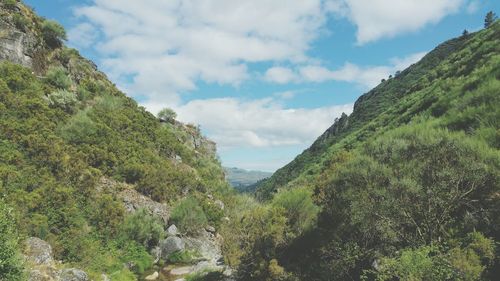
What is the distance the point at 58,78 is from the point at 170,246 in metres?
18.7

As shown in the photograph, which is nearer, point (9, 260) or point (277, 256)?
point (9, 260)

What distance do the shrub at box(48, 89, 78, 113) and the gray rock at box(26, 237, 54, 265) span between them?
15.8 meters

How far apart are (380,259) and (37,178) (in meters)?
19.4

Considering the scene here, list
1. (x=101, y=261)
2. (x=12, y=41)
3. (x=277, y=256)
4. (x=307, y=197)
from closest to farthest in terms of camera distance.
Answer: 1. (x=277, y=256)
2. (x=307, y=197)
3. (x=101, y=261)
4. (x=12, y=41)

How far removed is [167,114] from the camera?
54.2m

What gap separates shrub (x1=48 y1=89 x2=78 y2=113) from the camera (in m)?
30.4

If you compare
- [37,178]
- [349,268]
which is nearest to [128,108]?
[37,178]

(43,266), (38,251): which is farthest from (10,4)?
(43,266)

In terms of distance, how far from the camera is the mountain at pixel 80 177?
764 inches

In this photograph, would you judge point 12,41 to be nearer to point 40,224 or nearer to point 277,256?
point 40,224

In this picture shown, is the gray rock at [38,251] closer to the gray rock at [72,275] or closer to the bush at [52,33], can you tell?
the gray rock at [72,275]

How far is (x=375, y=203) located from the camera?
44.0 feet

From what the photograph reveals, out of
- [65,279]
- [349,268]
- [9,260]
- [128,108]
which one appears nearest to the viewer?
[9,260]

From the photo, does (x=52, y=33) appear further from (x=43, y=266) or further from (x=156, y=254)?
(x=43, y=266)
